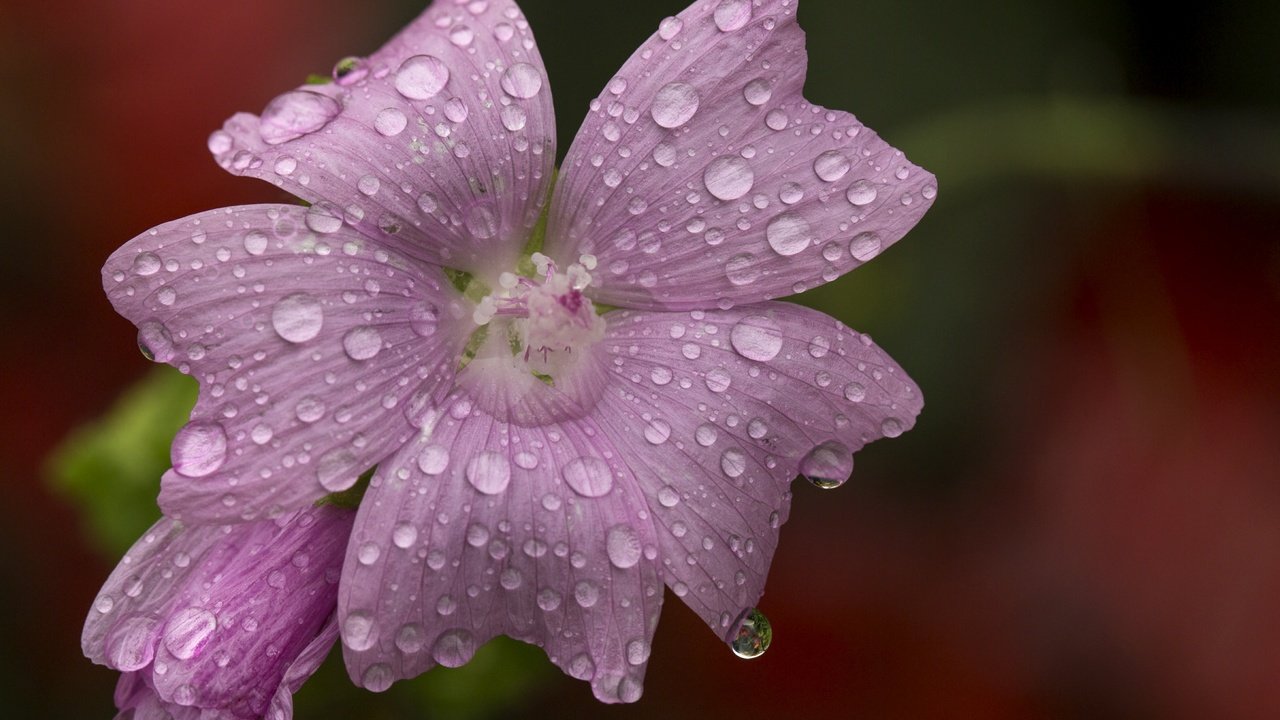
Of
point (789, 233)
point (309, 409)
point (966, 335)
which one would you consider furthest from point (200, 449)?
point (966, 335)

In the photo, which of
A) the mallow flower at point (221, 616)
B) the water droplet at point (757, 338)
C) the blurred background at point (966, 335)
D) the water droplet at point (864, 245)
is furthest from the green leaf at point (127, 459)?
the water droplet at point (864, 245)

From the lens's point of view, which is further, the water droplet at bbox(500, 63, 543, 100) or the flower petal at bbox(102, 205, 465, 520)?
the water droplet at bbox(500, 63, 543, 100)

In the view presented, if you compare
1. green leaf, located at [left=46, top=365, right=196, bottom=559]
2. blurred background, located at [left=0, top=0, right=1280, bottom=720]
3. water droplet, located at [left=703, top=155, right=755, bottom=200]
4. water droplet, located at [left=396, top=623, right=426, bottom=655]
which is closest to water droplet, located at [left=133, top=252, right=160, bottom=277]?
water droplet, located at [left=396, top=623, right=426, bottom=655]

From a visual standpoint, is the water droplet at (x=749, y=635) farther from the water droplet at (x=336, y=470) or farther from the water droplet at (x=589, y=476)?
the water droplet at (x=336, y=470)

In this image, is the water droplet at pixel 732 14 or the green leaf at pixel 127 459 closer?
the water droplet at pixel 732 14

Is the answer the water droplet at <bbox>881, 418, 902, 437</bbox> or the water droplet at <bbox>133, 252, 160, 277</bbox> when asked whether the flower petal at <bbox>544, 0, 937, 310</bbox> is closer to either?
the water droplet at <bbox>881, 418, 902, 437</bbox>
